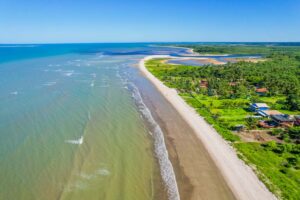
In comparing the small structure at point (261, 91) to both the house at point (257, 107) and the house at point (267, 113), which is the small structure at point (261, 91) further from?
the house at point (267, 113)

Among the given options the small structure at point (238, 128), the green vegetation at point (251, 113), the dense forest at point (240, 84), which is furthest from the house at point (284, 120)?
the dense forest at point (240, 84)

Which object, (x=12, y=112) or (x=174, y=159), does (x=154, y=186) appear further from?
(x=12, y=112)

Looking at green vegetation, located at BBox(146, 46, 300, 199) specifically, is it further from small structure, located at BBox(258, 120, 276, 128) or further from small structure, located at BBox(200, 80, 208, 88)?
small structure, located at BBox(258, 120, 276, 128)

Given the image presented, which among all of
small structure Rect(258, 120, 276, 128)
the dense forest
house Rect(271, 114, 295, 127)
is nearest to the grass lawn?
small structure Rect(258, 120, 276, 128)

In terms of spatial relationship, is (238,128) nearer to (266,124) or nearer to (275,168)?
(266,124)

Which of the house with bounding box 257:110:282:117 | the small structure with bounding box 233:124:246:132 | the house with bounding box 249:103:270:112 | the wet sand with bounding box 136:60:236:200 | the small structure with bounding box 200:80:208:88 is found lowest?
the wet sand with bounding box 136:60:236:200

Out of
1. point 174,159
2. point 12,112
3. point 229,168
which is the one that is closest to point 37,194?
point 174,159
